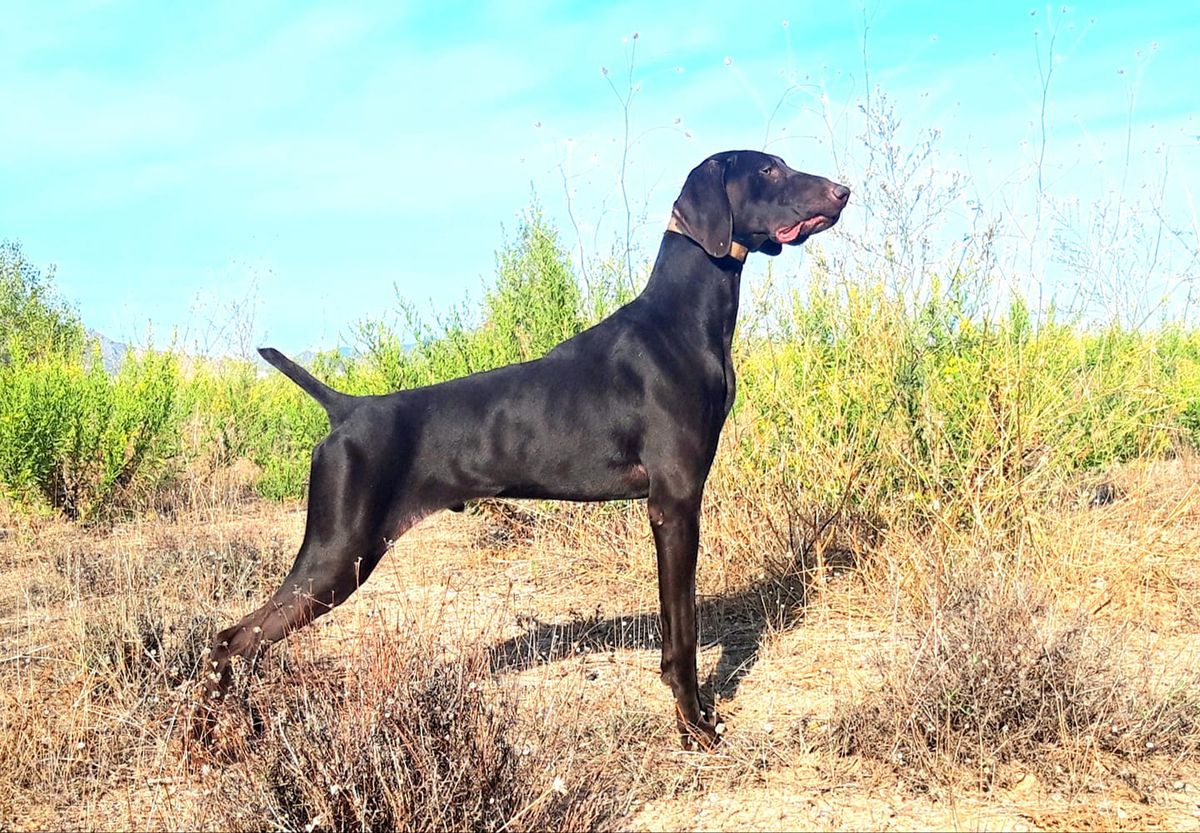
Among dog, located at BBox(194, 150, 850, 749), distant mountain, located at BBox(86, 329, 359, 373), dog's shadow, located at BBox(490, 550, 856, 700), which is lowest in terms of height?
dog's shadow, located at BBox(490, 550, 856, 700)

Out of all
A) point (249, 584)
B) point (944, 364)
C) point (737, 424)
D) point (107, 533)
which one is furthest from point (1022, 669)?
point (107, 533)

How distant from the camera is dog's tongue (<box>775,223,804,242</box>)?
434cm

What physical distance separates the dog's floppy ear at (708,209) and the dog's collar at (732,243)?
12 mm

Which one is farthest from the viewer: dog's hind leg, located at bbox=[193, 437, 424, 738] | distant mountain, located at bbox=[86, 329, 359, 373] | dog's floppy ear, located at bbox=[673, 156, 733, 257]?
distant mountain, located at bbox=[86, 329, 359, 373]

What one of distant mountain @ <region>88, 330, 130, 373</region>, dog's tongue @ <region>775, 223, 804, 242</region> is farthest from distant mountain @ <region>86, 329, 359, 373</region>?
dog's tongue @ <region>775, 223, 804, 242</region>

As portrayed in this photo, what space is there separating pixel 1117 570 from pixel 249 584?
4.77 m

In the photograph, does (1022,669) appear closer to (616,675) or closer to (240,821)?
(616,675)

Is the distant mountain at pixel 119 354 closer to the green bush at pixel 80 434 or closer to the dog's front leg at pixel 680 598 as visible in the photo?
the green bush at pixel 80 434

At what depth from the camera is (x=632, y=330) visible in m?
4.21

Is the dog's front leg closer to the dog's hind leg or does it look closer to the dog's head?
the dog's hind leg

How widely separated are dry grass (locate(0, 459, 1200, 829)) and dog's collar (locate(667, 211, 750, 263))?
1.57m

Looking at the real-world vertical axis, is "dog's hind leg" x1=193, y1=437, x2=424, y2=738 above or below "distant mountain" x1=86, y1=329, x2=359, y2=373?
below

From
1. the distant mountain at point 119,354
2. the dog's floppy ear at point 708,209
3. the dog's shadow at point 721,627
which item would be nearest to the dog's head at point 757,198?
the dog's floppy ear at point 708,209

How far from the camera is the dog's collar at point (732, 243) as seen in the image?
4270mm
